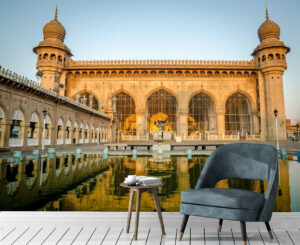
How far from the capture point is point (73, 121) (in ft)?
54.5

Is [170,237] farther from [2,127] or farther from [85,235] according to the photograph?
[2,127]

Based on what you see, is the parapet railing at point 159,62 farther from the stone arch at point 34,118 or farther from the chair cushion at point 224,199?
the chair cushion at point 224,199

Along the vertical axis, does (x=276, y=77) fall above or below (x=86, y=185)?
above

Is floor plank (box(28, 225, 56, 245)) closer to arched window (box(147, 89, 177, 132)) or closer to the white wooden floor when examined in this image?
the white wooden floor

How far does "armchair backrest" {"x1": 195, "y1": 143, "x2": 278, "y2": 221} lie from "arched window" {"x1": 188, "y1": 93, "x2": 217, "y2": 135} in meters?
22.2

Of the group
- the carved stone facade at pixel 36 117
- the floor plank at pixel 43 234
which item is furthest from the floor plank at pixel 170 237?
the carved stone facade at pixel 36 117

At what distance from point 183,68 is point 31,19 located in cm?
2010

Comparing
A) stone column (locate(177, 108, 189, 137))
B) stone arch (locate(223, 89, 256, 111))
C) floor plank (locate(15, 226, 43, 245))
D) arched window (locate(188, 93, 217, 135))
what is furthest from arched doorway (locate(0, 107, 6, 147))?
stone arch (locate(223, 89, 256, 111))

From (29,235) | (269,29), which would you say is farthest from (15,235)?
(269,29)

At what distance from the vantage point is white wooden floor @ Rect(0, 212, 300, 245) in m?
1.80

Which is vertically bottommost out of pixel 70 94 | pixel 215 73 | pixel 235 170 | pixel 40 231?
pixel 40 231

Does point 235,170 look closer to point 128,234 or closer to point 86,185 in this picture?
point 128,234

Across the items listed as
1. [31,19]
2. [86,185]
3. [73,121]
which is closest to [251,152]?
[86,185]

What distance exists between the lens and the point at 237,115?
24641 millimetres
